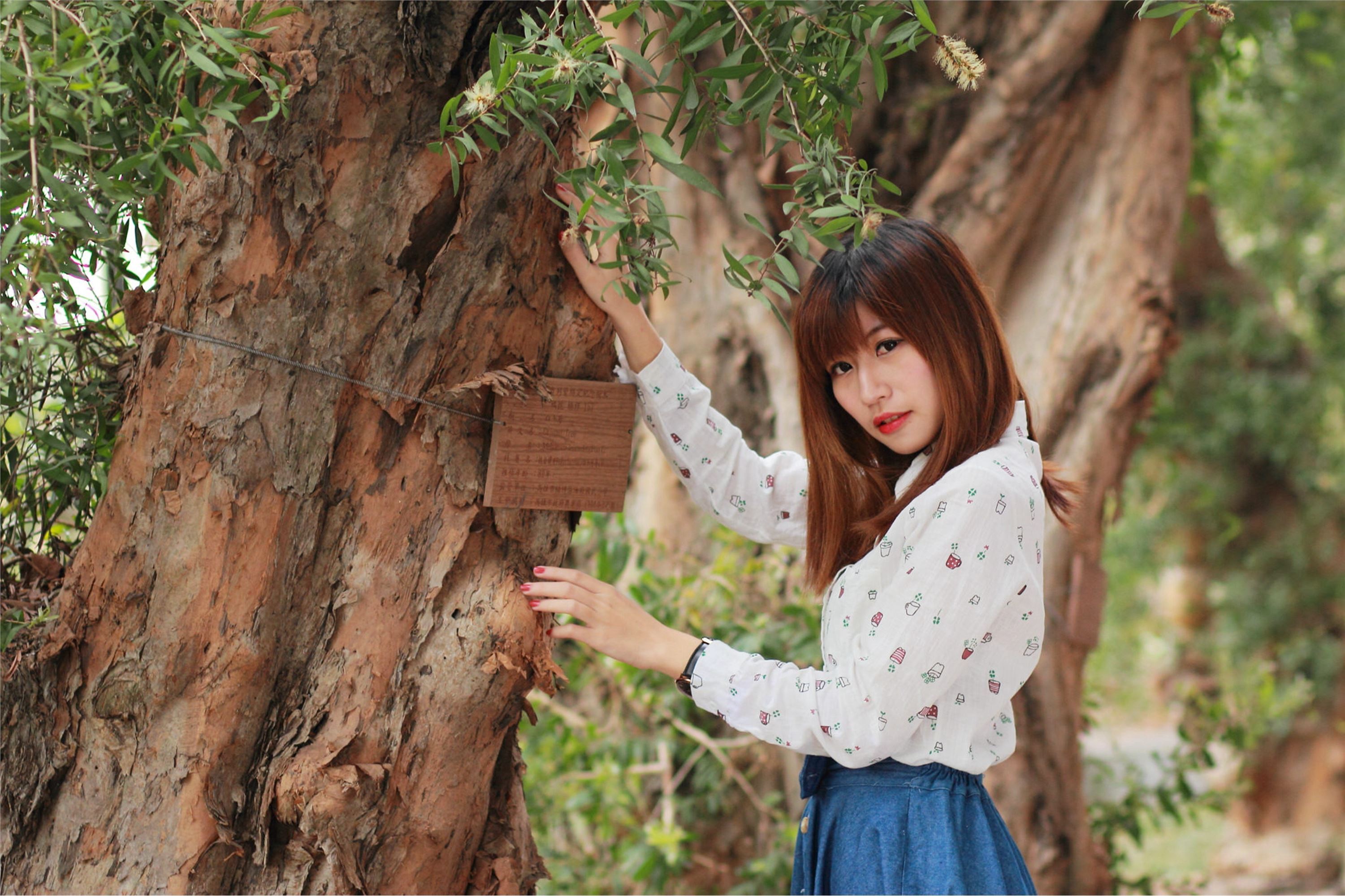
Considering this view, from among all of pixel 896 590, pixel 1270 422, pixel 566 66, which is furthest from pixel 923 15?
pixel 1270 422

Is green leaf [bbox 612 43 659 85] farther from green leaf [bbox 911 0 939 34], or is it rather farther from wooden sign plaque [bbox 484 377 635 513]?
wooden sign plaque [bbox 484 377 635 513]

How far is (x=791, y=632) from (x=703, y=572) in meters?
0.28

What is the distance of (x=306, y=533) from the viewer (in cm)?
122

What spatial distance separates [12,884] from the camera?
1.21 metres

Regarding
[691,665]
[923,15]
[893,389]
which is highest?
[923,15]

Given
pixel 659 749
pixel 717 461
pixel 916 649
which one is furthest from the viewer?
pixel 659 749

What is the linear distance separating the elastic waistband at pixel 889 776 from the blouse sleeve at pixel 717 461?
359 mm

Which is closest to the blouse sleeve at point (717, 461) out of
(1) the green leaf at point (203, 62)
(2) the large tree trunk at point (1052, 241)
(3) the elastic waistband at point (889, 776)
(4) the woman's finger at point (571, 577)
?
(4) the woman's finger at point (571, 577)

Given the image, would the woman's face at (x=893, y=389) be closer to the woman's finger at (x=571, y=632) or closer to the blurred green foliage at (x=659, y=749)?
the woman's finger at (x=571, y=632)

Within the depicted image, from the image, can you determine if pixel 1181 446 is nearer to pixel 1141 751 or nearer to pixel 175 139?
pixel 1141 751

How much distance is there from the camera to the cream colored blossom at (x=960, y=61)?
105 centimetres

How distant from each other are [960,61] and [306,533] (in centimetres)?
84

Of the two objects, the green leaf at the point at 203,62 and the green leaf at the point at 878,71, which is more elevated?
the green leaf at the point at 878,71

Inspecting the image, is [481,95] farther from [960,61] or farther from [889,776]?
[889,776]
